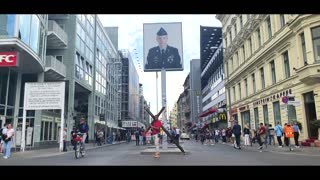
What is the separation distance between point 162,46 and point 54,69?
14569 millimetres

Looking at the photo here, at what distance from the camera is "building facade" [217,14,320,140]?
22266 millimetres

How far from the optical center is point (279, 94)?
28031 mm

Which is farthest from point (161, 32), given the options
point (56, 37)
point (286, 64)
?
point (56, 37)

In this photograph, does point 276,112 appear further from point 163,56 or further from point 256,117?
point 163,56

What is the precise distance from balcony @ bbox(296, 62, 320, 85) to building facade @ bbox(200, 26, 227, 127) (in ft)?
79.4

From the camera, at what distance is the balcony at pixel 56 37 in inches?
1246

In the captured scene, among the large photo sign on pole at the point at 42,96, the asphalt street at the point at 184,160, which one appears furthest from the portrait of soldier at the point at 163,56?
the asphalt street at the point at 184,160

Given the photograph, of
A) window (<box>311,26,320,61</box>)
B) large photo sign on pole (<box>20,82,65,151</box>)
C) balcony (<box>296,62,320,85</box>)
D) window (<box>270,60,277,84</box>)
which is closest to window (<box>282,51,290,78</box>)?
window (<box>270,60,277,84</box>)

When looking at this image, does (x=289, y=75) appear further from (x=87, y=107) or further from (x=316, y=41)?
(x=87, y=107)

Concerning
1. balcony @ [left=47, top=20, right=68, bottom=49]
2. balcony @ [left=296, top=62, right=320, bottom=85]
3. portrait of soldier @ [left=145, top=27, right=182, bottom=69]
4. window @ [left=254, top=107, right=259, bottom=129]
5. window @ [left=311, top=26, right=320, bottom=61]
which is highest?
balcony @ [left=47, top=20, right=68, bottom=49]

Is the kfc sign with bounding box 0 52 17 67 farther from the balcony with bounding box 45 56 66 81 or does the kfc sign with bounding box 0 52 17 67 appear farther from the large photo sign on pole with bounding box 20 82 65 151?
the balcony with bounding box 45 56 66 81

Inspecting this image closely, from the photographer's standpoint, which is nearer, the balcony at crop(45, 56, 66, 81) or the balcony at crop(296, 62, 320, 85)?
the balcony at crop(296, 62, 320, 85)
